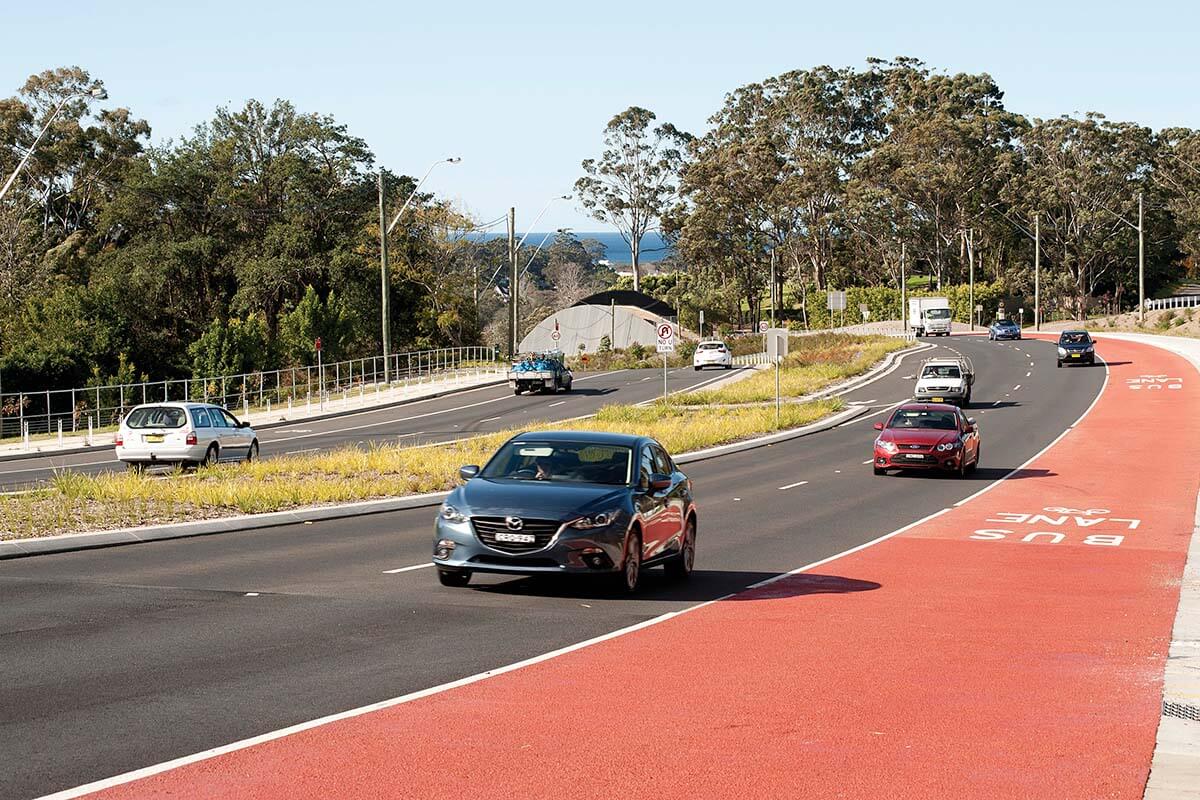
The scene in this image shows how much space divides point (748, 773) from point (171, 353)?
250 ft

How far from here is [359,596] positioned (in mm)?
13984

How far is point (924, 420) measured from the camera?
33219mm

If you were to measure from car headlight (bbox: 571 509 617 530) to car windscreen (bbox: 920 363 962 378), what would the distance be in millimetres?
40298

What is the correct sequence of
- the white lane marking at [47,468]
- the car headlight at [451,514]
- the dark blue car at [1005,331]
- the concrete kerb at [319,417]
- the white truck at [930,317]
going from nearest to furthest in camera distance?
the car headlight at [451,514] < the white lane marking at [47,468] < the concrete kerb at [319,417] < the dark blue car at [1005,331] < the white truck at [930,317]

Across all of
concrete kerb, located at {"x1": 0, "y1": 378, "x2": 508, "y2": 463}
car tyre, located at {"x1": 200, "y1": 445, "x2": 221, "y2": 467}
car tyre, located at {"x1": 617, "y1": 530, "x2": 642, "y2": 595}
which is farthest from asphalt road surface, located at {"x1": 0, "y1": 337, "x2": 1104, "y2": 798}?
concrete kerb, located at {"x1": 0, "y1": 378, "x2": 508, "y2": 463}

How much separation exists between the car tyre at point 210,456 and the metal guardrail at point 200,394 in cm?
1943

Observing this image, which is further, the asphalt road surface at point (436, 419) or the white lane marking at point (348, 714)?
the asphalt road surface at point (436, 419)

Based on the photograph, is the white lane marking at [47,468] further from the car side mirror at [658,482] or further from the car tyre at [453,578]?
the car side mirror at [658,482]

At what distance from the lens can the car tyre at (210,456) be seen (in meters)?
31.3

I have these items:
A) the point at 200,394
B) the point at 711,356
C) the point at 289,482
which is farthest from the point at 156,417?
the point at 711,356

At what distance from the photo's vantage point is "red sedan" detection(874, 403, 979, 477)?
31781mm

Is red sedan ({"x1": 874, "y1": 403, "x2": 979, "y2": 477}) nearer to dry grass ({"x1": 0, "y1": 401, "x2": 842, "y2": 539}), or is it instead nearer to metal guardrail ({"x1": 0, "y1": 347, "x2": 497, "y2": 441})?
dry grass ({"x1": 0, "y1": 401, "x2": 842, "y2": 539})

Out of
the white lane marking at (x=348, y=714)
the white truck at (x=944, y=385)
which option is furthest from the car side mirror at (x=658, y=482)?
the white truck at (x=944, y=385)

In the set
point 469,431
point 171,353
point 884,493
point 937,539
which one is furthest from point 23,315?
point 937,539
